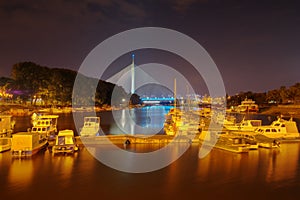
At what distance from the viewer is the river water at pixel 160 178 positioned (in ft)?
31.0

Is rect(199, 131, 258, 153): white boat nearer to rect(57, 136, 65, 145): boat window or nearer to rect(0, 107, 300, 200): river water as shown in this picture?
rect(0, 107, 300, 200): river water

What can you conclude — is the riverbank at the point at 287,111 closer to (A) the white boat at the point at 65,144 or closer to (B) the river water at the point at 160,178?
(B) the river water at the point at 160,178

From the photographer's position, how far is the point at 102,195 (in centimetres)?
928

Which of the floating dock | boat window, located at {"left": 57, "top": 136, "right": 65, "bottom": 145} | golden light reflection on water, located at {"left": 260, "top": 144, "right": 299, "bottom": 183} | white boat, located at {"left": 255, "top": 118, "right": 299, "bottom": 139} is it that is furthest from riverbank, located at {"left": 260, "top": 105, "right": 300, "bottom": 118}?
boat window, located at {"left": 57, "top": 136, "right": 65, "bottom": 145}

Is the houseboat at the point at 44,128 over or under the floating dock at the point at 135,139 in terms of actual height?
over

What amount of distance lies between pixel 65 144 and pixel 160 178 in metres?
5.92

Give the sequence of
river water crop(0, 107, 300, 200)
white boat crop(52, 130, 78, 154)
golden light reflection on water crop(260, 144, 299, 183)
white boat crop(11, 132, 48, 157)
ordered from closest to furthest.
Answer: river water crop(0, 107, 300, 200), golden light reflection on water crop(260, 144, 299, 183), white boat crop(11, 132, 48, 157), white boat crop(52, 130, 78, 154)

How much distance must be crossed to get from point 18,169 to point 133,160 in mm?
4933

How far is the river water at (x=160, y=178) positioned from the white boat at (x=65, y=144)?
1.37ft

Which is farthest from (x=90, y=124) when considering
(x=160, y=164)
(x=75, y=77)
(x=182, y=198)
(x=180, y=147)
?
(x=75, y=77)

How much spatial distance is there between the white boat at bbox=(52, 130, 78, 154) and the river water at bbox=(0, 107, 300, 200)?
42 cm

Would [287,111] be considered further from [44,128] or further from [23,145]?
[23,145]

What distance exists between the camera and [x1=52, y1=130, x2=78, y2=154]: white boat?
14438 millimetres

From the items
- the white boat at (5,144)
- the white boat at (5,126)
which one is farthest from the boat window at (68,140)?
the white boat at (5,126)
